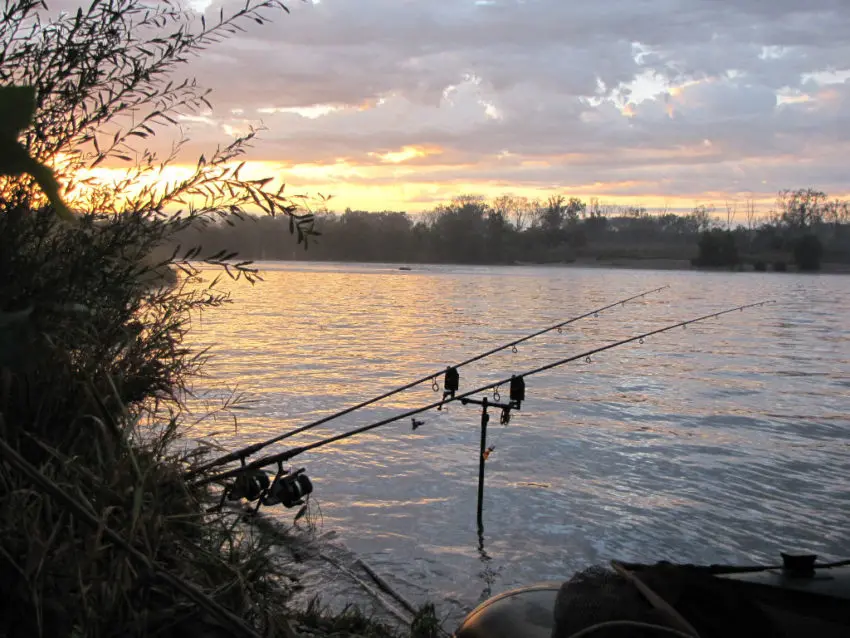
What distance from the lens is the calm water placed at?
930 cm

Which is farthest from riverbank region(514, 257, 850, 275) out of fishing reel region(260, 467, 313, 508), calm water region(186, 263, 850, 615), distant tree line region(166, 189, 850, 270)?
fishing reel region(260, 467, 313, 508)

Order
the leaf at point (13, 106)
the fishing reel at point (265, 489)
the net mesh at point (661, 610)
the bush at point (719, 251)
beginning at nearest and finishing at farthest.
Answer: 1. the leaf at point (13, 106)
2. the net mesh at point (661, 610)
3. the fishing reel at point (265, 489)
4. the bush at point (719, 251)

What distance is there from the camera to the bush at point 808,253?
130000 millimetres

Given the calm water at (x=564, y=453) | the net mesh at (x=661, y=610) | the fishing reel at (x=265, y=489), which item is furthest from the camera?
the calm water at (x=564, y=453)

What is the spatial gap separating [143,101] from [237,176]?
0.94 metres

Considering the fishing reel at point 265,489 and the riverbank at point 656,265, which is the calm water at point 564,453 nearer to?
the fishing reel at point 265,489

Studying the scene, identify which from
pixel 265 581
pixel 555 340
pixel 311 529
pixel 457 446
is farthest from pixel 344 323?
pixel 265 581

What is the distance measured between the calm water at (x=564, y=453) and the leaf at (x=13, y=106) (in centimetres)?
723

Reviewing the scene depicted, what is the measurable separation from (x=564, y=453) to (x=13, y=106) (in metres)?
13.5

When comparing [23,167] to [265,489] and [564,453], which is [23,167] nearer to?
[265,489]

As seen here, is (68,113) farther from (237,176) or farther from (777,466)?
(777,466)

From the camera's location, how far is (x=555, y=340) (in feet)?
105

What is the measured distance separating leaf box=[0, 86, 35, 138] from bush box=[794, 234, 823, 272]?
477 ft

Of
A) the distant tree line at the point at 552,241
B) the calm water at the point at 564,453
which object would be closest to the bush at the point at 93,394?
the calm water at the point at 564,453
